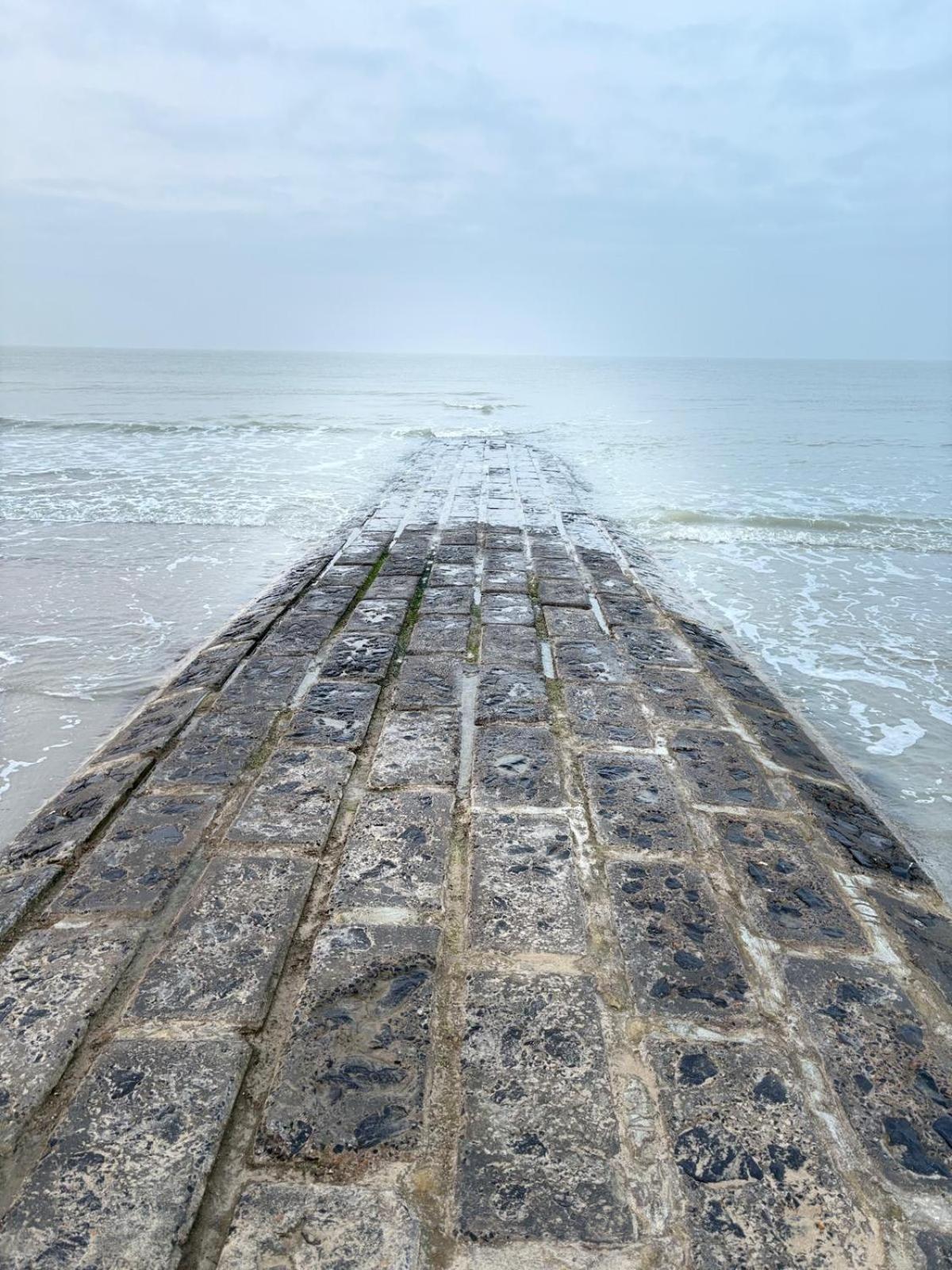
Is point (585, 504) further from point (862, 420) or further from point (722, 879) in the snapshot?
point (862, 420)

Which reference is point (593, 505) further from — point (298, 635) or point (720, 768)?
point (720, 768)

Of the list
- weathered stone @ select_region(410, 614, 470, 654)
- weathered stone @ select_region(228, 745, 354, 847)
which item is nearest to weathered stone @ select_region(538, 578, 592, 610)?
weathered stone @ select_region(410, 614, 470, 654)

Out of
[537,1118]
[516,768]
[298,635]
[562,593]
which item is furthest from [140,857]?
[562,593]

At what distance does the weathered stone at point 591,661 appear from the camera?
12.8ft

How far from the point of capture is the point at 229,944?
1.97 meters

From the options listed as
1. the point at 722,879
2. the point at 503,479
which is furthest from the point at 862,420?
the point at 722,879

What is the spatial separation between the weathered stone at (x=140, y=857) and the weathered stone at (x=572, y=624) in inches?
97.8

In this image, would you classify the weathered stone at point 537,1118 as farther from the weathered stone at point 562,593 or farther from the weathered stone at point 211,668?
the weathered stone at point 562,593

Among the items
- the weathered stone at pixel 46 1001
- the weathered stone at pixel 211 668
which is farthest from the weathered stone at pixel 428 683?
the weathered stone at pixel 46 1001

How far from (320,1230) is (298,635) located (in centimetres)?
347

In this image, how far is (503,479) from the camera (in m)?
11.8

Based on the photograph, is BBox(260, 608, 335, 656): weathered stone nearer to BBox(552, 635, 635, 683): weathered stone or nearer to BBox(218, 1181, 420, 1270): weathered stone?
BBox(552, 635, 635, 683): weathered stone

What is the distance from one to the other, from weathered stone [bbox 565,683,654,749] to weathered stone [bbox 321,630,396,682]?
1.03 meters

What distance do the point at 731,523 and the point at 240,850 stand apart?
29.0 ft
